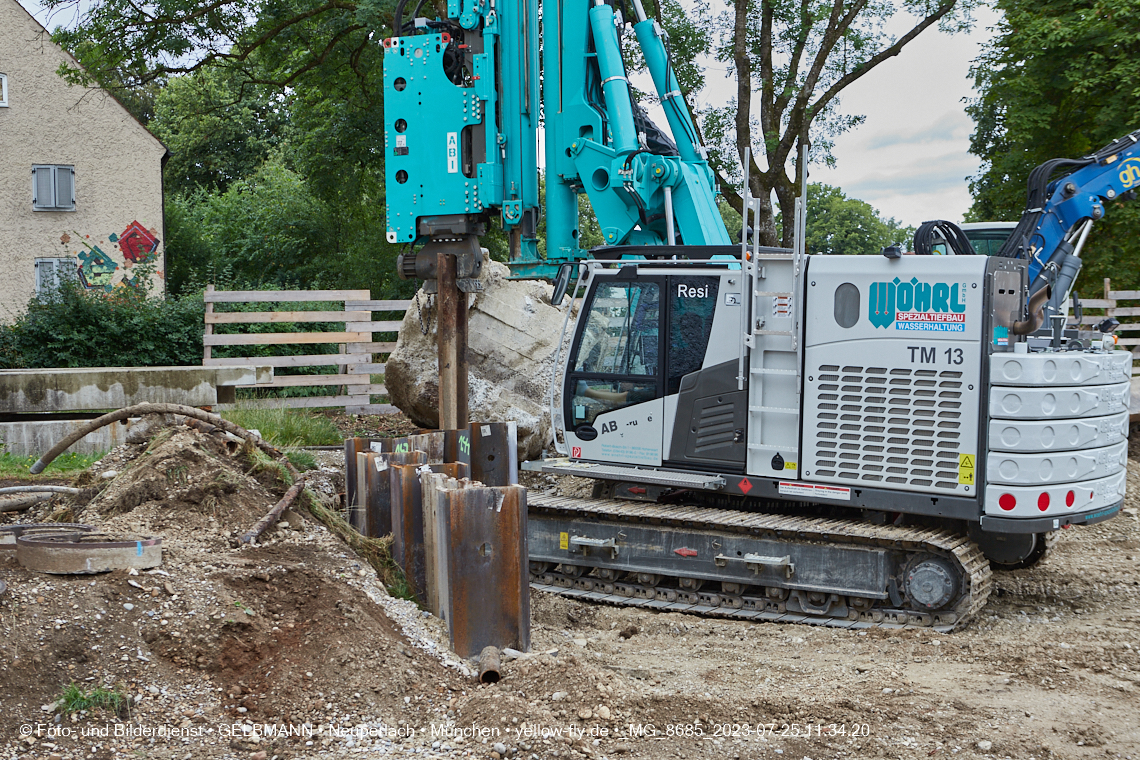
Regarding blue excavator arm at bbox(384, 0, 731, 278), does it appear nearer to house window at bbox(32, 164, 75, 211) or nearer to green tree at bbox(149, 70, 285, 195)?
house window at bbox(32, 164, 75, 211)

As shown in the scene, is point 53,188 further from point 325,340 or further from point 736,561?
point 736,561

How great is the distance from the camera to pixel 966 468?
6.23 metres

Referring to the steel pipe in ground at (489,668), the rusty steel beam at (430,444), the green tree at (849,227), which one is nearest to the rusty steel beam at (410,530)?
the steel pipe in ground at (489,668)

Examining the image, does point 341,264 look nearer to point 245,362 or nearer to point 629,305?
point 245,362

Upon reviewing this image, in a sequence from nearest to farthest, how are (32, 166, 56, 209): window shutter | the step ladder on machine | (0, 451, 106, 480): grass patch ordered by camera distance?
the step ladder on machine
(0, 451, 106, 480): grass patch
(32, 166, 56, 209): window shutter

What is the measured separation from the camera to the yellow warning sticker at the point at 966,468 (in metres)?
6.22

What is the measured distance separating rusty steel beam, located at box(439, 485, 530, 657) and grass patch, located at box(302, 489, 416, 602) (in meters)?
0.55

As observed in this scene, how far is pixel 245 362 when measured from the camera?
1193cm

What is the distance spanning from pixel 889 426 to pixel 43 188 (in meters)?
20.6

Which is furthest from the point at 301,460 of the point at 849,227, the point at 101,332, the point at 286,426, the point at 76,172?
the point at 849,227

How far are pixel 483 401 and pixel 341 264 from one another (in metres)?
12.0

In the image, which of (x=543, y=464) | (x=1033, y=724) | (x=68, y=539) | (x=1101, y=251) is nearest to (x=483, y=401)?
(x=543, y=464)

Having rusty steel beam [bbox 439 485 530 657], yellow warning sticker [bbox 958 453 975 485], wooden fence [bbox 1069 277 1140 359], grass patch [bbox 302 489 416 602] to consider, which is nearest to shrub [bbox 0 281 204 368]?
grass patch [bbox 302 489 416 602]

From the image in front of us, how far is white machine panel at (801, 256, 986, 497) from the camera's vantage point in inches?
244
